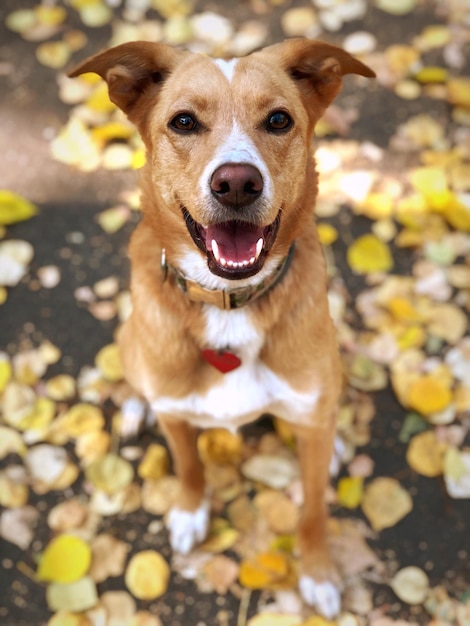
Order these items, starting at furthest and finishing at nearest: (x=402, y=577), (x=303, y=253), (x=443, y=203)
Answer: (x=443, y=203)
(x=402, y=577)
(x=303, y=253)

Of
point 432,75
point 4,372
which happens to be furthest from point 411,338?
point 4,372

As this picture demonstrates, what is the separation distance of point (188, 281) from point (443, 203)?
2038mm

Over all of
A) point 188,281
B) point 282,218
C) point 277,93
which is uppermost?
point 277,93

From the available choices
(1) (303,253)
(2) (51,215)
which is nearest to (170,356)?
(1) (303,253)

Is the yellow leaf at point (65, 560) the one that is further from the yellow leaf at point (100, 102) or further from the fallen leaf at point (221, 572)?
the yellow leaf at point (100, 102)

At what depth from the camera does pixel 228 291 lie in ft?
8.00

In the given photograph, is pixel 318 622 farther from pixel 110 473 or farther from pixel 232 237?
pixel 232 237

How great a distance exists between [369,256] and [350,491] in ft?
4.14

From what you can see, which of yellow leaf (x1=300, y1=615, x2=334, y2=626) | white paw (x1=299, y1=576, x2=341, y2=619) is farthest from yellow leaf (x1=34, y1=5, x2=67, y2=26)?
yellow leaf (x1=300, y1=615, x2=334, y2=626)

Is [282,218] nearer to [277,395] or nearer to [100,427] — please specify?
[277,395]

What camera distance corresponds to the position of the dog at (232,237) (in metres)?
2.28

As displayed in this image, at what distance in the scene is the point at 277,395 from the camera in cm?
259

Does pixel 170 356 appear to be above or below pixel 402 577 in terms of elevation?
above

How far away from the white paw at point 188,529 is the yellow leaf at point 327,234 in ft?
5.07
